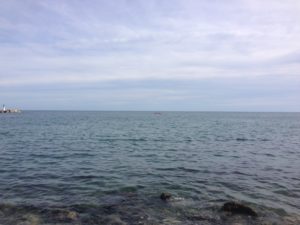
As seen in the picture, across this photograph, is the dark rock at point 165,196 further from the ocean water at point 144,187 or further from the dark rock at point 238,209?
the dark rock at point 238,209

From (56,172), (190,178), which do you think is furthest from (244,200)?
(56,172)

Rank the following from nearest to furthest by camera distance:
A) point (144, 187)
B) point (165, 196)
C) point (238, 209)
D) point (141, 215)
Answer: point (141, 215) < point (238, 209) < point (165, 196) < point (144, 187)

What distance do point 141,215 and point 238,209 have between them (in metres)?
4.15

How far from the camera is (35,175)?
71.5 ft

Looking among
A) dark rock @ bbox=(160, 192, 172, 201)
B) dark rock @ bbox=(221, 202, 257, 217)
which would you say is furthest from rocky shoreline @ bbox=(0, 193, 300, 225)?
dark rock @ bbox=(160, 192, 172, 201)

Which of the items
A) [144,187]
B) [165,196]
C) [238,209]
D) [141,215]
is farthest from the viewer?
[144,187]

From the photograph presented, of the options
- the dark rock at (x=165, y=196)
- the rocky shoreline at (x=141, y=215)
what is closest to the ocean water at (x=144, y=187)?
the rocky shoreline at (x=141, y=215)

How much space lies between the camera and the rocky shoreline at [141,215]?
1285 centimetres

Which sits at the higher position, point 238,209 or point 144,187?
point 238,209

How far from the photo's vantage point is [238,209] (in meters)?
14.1

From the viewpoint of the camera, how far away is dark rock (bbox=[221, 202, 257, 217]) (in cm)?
1387

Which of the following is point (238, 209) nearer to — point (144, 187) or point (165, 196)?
point (165, 196)

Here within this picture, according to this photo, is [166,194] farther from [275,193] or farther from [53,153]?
[53,153]

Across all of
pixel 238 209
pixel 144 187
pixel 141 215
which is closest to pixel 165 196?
pixel 144 187
